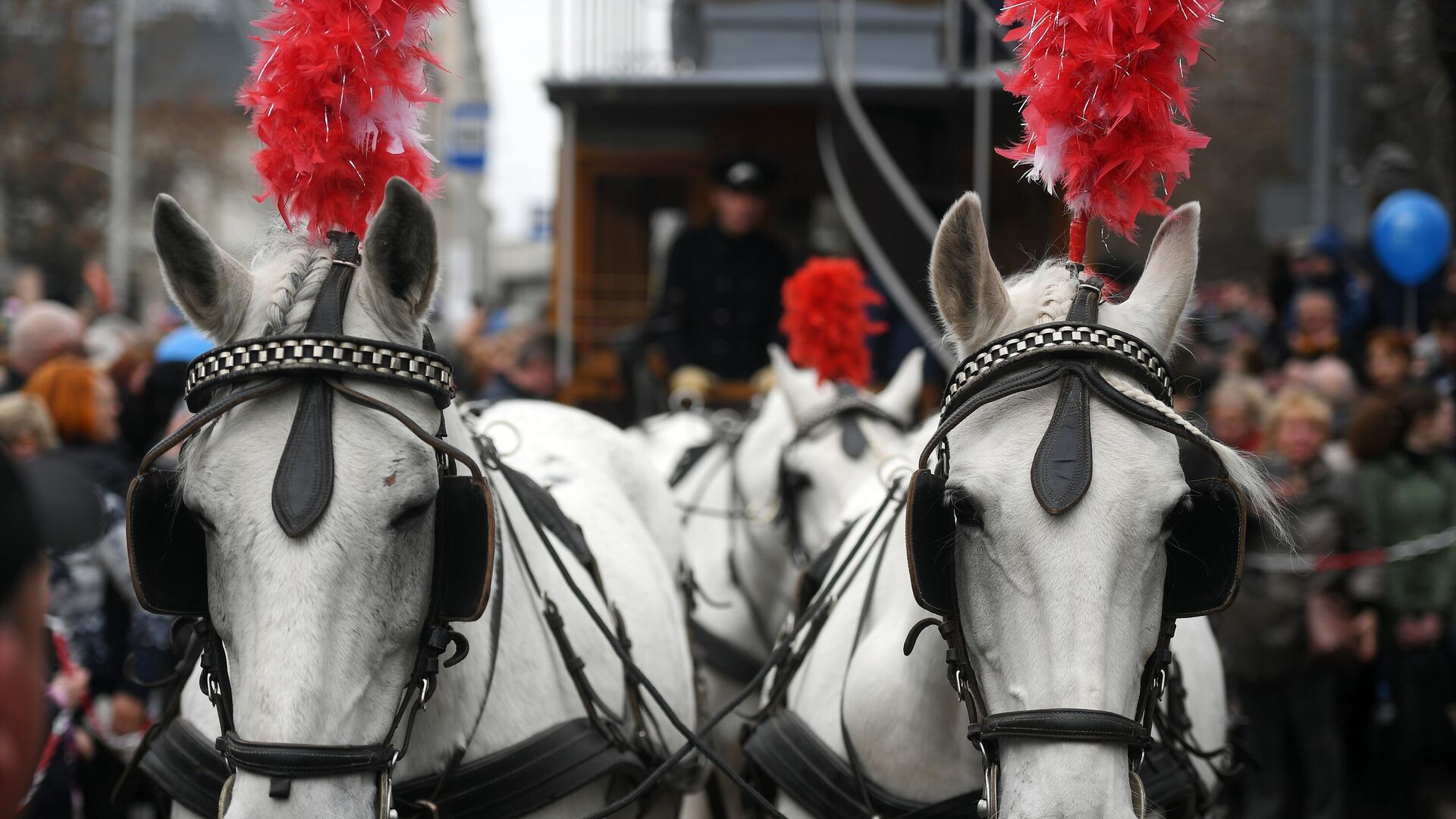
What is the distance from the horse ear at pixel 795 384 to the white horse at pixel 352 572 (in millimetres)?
2373

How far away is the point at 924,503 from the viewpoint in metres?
2.45

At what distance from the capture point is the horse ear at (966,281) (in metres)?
2.60

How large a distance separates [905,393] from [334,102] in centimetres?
324

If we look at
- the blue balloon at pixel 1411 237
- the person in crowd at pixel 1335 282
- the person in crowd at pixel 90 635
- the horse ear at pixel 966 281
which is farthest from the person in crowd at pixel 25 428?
the blue balloon at pixel 1411 237

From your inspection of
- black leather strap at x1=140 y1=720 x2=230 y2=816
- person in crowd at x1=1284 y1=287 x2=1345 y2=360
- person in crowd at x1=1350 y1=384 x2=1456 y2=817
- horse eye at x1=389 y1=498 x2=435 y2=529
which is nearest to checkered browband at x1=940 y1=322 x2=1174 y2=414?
horse eye at x1=389 y1=498 x2=435 y2=529

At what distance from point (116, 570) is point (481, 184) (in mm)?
35316

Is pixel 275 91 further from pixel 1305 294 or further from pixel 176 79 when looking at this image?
pixel 176 79

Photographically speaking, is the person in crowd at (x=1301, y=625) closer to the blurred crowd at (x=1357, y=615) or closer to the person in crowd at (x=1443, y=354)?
the blurred crowd at (x=1357, y=615)

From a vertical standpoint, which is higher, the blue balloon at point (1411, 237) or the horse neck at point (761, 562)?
the blue balloon at point (1411, 237)

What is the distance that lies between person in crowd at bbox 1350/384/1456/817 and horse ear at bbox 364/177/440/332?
532 cm

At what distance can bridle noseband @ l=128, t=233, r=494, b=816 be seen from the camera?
7.67 feet

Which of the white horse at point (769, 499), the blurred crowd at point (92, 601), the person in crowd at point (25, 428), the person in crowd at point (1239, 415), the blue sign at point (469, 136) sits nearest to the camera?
the blurred crowd at point (92, 601)

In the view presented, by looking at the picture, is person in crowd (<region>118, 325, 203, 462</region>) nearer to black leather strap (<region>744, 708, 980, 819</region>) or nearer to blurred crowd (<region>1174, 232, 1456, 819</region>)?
black leather strap (<region>744, 708, 980, 819</region>)

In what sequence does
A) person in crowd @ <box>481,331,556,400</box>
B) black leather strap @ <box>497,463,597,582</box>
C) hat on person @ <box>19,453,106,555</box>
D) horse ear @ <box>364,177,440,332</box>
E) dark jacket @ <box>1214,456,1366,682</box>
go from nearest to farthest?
hat on person @ <box>19,453,106,555</box>
horse ear @ <box>364,177,440,332</box>
black leather strap @ <box>497,463,597,582</box>
dark jacket @ <box>1214,456,1366,682</box>
person in crowd @ <box>481,331,556,400</box>
